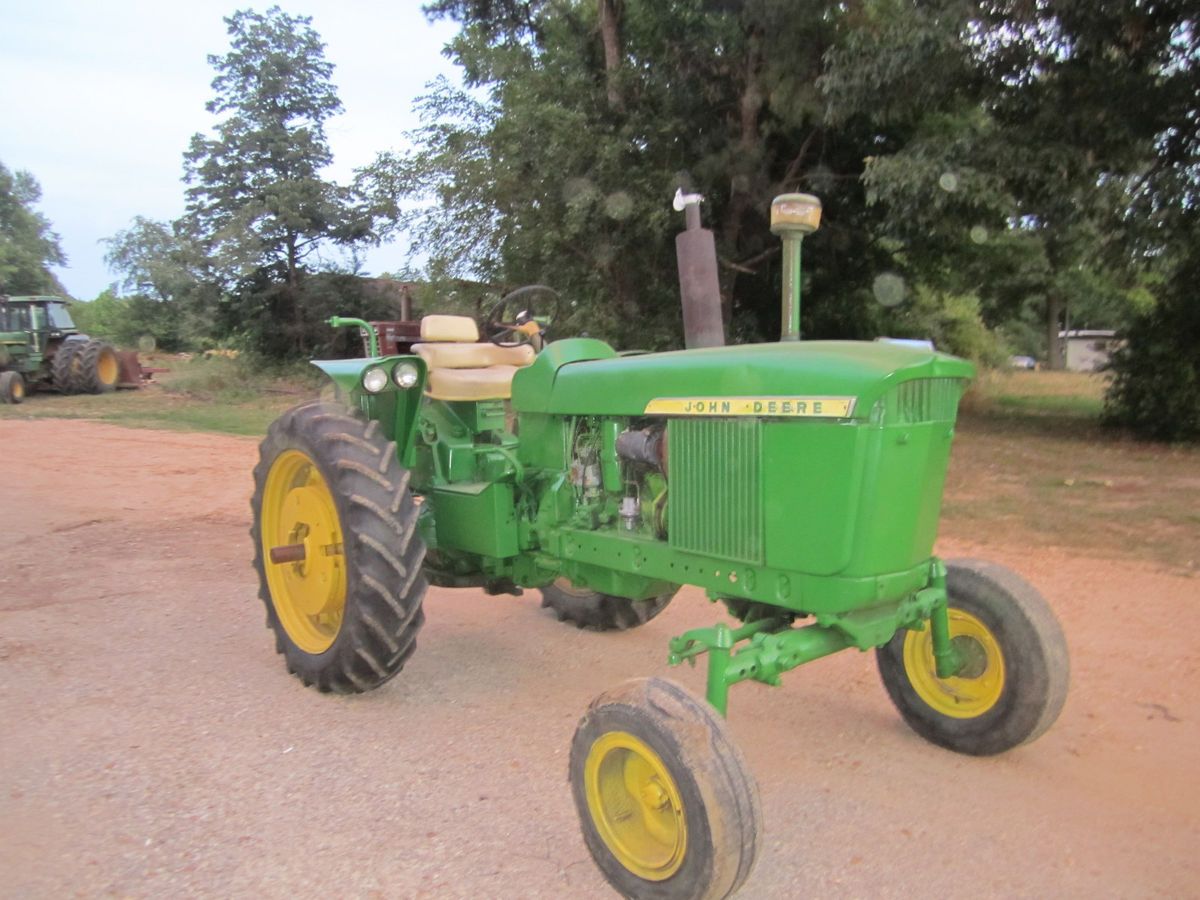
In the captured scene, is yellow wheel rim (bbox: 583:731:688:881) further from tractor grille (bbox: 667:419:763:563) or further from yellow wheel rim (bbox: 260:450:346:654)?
yellow wheel rim (bbox: 260:450:346:654)

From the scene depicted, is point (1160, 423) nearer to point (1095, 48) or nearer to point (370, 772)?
point (1095, 48)

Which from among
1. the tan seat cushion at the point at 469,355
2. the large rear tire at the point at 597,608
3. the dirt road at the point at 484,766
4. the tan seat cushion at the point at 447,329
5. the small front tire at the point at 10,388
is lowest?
the dirt road at the point at 484,766

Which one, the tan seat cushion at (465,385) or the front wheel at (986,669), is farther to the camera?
the tan seat cushion at (465,385)

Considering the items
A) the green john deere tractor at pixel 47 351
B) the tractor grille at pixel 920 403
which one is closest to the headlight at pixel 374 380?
the tractor grille at pixel 920 403

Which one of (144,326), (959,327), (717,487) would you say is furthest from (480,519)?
(144,326)

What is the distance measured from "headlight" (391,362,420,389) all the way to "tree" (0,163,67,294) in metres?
43.2

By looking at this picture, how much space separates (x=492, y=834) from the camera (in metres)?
2.87

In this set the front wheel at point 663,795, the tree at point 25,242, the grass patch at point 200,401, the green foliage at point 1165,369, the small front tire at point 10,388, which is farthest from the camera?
the tree at point 25,242

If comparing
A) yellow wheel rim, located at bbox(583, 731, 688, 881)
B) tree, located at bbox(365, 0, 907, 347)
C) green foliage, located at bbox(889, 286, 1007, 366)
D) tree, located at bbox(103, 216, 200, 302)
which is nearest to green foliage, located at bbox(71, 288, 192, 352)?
tree, located at bbox(103, 216, 200, 302)

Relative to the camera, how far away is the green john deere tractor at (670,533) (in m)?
2.61

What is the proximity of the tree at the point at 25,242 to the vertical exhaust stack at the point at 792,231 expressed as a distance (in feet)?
147

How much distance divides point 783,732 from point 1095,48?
33.6 ft

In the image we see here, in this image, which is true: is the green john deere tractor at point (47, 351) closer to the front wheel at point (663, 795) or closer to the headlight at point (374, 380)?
the headlight at point (374, 380)

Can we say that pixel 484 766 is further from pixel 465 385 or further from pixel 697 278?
pixel 697 278
